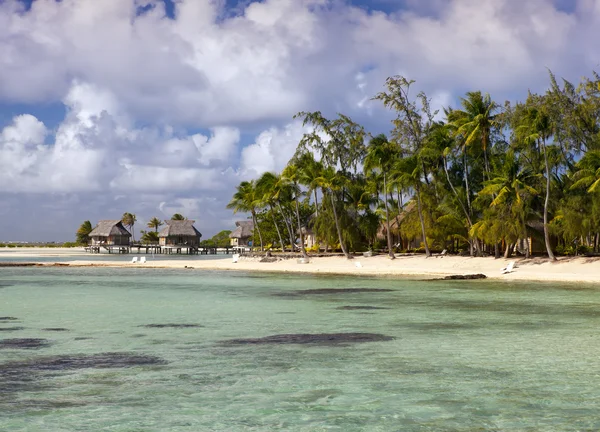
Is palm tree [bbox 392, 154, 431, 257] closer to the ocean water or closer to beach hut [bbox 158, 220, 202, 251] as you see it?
the ocean water

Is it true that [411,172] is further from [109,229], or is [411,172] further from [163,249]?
[109,229]

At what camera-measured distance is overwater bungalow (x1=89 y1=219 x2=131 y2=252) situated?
99.1 m

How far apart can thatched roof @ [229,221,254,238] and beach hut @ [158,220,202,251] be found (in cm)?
678

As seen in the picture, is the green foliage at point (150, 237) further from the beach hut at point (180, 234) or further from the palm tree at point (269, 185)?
the palm tree at point (269, 185)

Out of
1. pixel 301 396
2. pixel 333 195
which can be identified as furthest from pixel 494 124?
pixel 301 396

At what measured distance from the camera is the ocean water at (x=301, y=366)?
23.9 feet

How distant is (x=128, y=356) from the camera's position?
36.4 ft

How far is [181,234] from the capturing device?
96.8m

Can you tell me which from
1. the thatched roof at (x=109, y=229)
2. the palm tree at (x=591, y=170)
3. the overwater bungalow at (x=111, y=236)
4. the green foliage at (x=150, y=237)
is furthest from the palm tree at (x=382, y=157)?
the green foliage at (x=150, y=237)

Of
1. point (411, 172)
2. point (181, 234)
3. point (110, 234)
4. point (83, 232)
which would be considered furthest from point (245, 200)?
point (83, 232)

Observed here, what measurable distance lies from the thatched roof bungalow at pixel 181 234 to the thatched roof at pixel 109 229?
7.15m

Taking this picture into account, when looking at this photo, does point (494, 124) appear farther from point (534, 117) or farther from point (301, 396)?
point (301, 396)

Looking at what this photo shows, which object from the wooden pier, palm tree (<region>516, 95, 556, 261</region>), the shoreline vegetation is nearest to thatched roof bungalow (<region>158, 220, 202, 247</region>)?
the wooden pier

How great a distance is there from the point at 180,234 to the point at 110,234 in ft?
37.8
